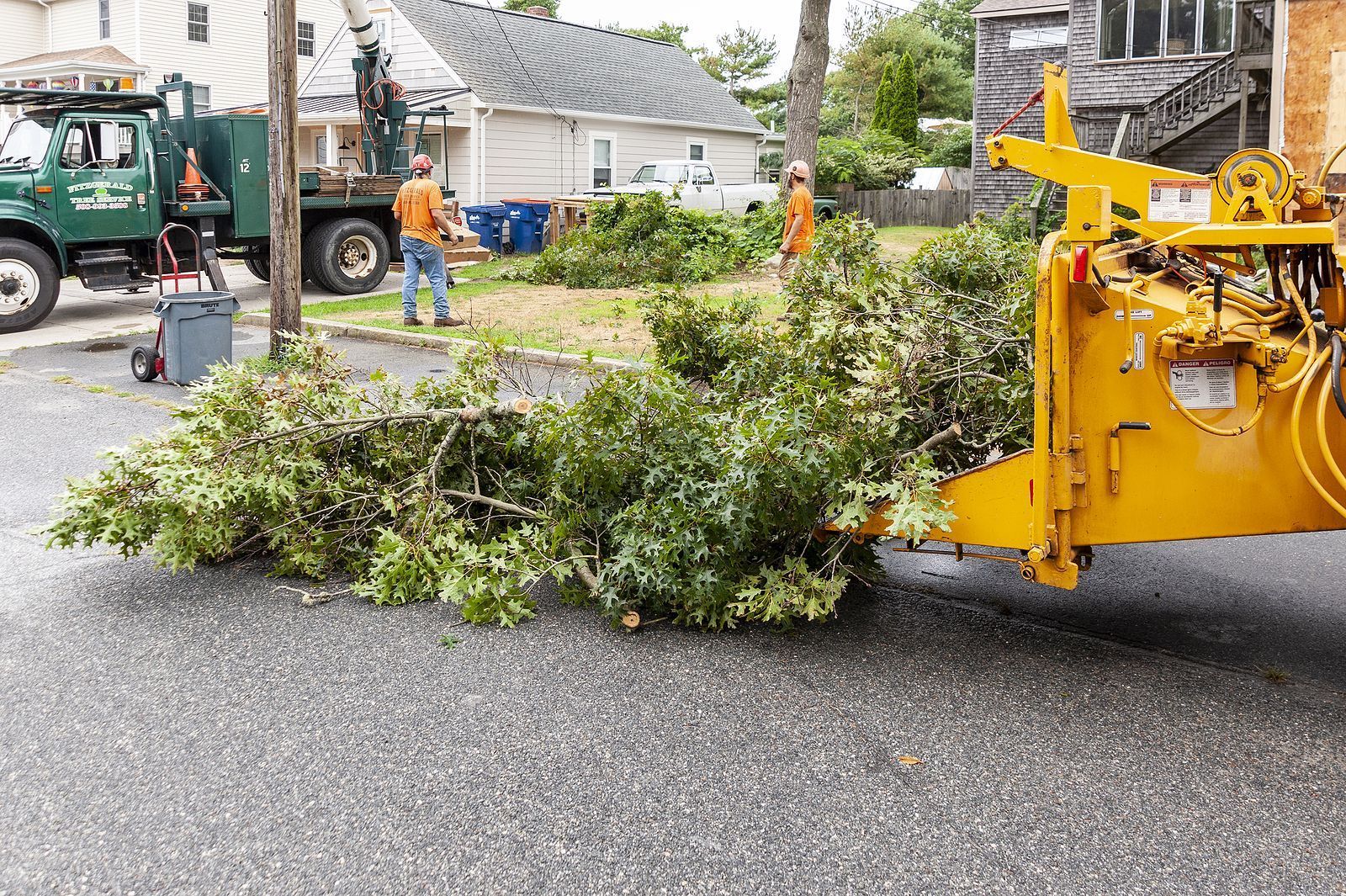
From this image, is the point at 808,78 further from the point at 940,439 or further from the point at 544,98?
the point at 940,439

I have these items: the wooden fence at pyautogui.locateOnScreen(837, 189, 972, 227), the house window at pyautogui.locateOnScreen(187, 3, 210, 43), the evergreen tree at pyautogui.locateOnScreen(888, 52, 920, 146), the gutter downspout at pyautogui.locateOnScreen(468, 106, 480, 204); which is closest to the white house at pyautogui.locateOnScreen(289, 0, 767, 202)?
the gutter downspout at pyautogui.locateOnScreen(468, 106, 480, 204)

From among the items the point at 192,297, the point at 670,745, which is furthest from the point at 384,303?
the point at 670,745

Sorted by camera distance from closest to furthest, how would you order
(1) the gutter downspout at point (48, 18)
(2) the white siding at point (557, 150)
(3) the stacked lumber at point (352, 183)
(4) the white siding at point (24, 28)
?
1. (3) the stacked lumber at point (352, 183)
2. (2) the white siding at point (557, 150)
3. (4) the white siding at point (24, 28)
4. (1) the gutter downspout at point (48, 18)

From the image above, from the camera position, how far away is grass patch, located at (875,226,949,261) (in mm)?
24992

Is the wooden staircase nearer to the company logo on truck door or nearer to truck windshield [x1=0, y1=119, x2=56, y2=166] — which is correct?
the company logo on truck door

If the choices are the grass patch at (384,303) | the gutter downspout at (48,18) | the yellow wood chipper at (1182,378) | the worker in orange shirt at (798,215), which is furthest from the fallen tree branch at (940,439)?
the gutter downspout at (48,18)

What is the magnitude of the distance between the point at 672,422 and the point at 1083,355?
68.6 inches

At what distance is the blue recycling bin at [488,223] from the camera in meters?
23.2

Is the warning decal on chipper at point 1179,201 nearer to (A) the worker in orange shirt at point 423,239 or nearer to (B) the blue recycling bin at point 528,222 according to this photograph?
(A) the worker in orange shirt at point 423,239

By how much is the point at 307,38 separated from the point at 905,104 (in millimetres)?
20800

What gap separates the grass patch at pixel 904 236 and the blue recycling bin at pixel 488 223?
7574 mm

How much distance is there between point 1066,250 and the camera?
13.5 ft

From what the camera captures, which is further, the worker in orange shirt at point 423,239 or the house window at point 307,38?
the house window at point 307,38

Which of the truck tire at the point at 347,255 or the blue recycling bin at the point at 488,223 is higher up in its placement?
the blue recycling bin at the point at 488,223
